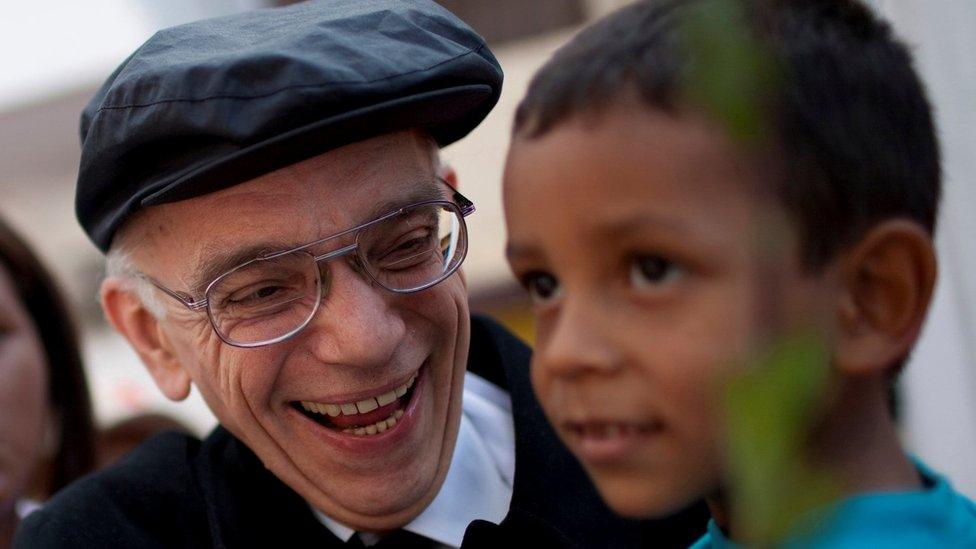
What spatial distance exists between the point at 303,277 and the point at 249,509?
533 mm

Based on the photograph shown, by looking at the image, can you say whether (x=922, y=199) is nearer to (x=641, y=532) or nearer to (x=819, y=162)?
(x=819, y=162)

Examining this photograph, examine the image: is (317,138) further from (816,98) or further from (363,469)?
(816,98)

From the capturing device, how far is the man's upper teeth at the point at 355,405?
222 cm

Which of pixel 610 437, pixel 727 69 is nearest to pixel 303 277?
pixel 610 437

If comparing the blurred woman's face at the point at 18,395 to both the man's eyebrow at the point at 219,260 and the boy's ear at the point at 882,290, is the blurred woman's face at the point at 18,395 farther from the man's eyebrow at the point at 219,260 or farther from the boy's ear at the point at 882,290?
the boy's ear at the point at 882,290

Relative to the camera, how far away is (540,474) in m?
2.33

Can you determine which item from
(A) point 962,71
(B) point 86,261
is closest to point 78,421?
(A) point 962,71

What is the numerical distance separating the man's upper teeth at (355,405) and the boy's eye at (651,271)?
3.77ft

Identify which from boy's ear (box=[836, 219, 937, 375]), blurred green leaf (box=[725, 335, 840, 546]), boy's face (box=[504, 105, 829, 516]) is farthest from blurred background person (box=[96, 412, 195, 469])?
blurred green leaf (box=[725, 335, 840, 546])

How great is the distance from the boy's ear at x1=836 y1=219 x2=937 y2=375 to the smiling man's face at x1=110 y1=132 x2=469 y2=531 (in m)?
1.11

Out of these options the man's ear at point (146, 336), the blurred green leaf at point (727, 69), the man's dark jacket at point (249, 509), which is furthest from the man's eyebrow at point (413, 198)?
the blurred green leaf at point (727, 69)

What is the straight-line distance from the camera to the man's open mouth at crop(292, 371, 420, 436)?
223 centimetres

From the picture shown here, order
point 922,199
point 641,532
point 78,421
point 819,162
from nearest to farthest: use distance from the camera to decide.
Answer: point 819,162
point 922,199
point 641,532
point 78,421

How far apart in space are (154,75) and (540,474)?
110 centimetres
